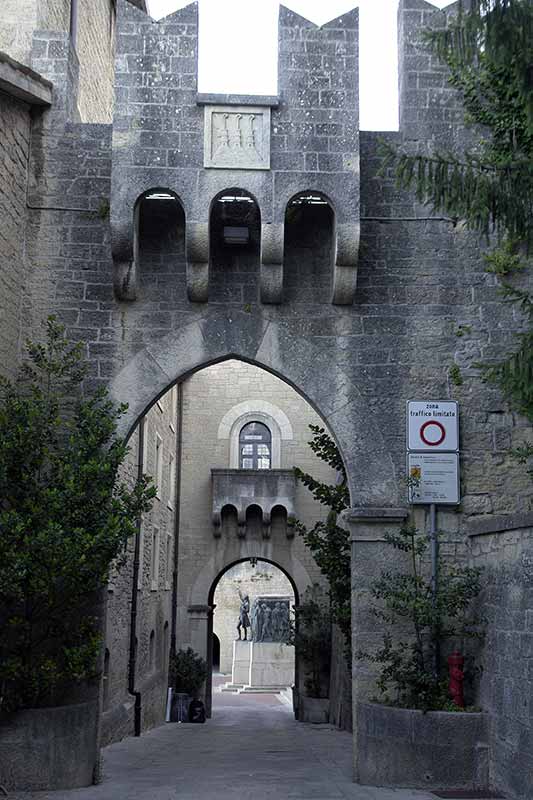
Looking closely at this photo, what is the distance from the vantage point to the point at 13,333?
9.09 metres

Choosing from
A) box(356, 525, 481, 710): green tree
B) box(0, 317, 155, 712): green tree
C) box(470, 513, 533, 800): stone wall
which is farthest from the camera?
box(356, 525, 481, 710): green tree

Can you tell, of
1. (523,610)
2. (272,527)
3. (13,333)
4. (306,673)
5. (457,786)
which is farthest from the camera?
(272,527)

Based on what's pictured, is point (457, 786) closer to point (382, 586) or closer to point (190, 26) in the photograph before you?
point (382, 586)

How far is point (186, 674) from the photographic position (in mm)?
20984

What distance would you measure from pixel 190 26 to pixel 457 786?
23.3 ft

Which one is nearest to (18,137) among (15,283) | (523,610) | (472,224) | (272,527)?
(15,283)

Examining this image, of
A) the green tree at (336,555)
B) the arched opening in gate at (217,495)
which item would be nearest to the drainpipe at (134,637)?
→ the arched opening in gate at (217,495)

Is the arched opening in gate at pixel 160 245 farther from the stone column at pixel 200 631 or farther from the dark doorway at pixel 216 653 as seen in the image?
the dark doorway at pixel 216 653

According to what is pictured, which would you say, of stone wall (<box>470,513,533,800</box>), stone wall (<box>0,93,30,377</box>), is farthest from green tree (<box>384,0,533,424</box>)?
stone wall (<box>0,93,30,377</box>)

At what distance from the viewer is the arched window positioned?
22.9 m

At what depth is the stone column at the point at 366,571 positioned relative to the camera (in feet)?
28.7

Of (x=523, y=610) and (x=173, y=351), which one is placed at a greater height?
(x=173, y=351)

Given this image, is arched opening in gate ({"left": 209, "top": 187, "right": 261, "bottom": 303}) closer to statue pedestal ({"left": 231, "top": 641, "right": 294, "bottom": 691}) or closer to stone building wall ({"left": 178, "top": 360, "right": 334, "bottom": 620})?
stone building wall ({"left": 178, "top": 360, "right": 334, "bottom": 620})

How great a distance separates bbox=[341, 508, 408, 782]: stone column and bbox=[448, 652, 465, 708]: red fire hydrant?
682 millimetres
